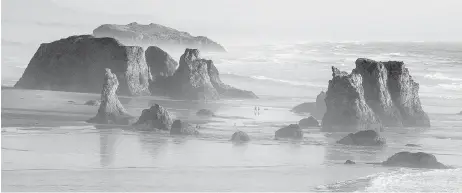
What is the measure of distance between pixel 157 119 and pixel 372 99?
15.8 metres

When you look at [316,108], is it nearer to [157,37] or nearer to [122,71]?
[122,71]

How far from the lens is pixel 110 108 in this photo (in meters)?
49.0

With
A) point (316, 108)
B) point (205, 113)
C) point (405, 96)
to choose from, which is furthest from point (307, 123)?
point (316, 108)

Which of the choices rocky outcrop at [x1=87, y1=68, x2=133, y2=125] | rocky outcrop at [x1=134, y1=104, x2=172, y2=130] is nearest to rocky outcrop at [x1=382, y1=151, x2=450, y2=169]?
rocky outcrop at [x1=134, y1=104, x2=172, y2=130]

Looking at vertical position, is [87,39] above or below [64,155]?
above

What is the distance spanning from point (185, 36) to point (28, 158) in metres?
112

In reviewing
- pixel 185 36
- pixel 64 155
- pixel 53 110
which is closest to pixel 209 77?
pixel 53 110

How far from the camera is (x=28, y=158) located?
3372 centimetres

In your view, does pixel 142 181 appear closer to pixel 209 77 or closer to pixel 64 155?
pixel 64 155

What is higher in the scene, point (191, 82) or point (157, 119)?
point (191, 82)

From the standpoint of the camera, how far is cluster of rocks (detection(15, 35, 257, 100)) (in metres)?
77.6

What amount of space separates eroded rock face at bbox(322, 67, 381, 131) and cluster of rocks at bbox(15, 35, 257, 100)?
2617 cm

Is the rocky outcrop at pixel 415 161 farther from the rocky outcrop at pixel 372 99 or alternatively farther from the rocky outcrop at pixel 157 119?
the rocky outcrop at pixel 372 99

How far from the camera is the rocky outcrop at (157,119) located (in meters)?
45.7
